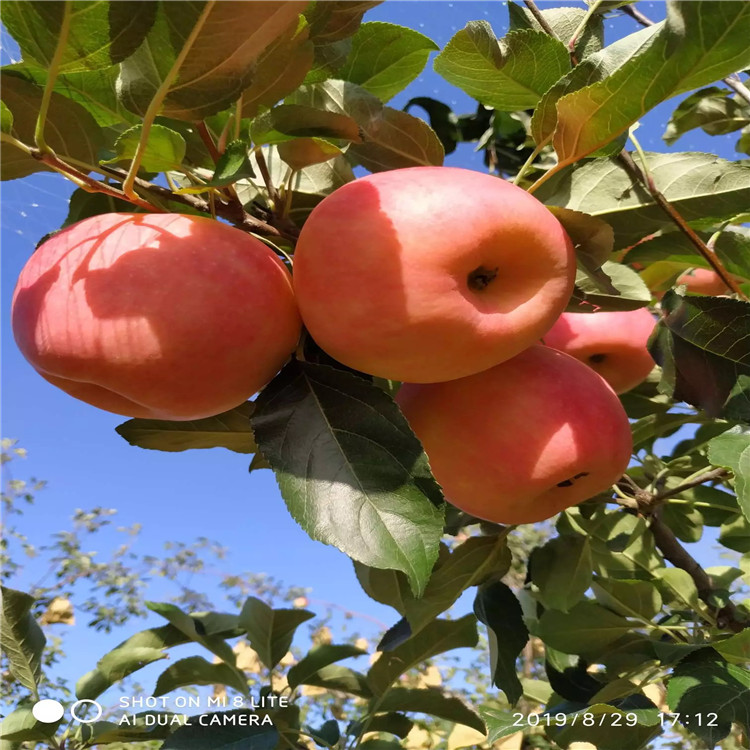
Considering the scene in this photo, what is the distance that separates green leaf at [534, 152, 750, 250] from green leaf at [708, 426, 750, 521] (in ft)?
1.02

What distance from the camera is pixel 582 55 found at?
0.96 metres

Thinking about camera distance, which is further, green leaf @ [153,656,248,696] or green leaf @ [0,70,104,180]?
green leaf @ [153,656,248,696]

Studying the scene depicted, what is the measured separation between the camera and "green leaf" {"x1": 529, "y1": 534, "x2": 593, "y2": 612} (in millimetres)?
1124

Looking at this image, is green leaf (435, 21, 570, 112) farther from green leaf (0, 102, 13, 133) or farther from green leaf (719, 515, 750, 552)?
green leaf (719, 515, 750, 552)

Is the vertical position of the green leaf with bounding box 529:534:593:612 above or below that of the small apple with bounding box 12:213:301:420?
below

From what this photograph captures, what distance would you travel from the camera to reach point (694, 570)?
1261 millimetres

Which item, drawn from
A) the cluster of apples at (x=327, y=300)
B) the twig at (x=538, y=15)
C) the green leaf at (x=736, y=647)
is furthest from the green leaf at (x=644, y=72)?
the green leaf at (x=736, y=647)

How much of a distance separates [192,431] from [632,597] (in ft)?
2.88

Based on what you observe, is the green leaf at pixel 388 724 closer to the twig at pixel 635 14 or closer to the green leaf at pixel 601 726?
the green leaf at pixel 601 726

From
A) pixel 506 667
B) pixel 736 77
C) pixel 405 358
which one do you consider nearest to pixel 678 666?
pixel 506 667

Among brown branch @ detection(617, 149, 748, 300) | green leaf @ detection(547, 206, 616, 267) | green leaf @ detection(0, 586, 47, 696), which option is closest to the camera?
green leaf @ detection(547, 206, 616, 267)

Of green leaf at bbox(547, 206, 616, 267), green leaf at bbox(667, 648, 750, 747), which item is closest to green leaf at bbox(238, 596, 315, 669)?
green leaf at bbox(667, 648, 750, 747)

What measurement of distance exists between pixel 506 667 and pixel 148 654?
30.1 inches
